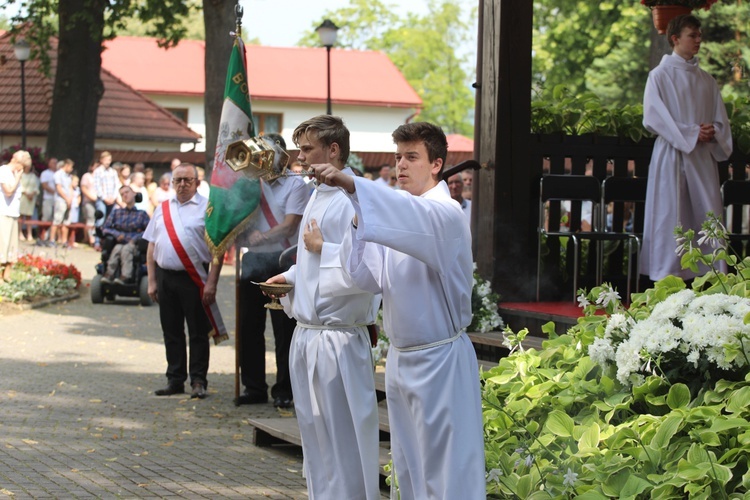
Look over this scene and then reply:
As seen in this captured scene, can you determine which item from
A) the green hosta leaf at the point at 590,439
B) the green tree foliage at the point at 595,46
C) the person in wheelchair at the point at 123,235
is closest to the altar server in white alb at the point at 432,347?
the green hosta leaf at the point at 590,439

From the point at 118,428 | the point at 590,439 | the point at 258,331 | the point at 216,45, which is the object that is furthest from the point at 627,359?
the point at 216,45

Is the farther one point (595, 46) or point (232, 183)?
point (595, 46)

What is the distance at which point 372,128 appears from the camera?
2387 inches

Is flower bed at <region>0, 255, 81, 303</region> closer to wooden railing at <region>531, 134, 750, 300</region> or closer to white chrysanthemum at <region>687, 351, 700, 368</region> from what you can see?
wooden railing at <region>531, 134, 750, 300</region>

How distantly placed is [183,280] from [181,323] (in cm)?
42

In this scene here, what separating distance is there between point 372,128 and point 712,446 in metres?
55.4

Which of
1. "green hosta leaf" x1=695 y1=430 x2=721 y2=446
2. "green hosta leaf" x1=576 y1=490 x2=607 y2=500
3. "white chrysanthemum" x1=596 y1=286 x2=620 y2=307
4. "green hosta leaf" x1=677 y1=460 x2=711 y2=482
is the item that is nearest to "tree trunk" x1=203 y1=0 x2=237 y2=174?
"white chrysanthemum" x1=596 y1=286 x2=620 y2=307

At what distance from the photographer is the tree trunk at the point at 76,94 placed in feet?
96.5

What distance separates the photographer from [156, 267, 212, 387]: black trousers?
11367mm

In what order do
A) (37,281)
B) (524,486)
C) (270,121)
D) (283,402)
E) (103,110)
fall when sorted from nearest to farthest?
(524,486) < (283,402) < (37,281) < (103,110) < (270,121)

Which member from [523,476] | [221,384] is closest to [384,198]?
[523,476]

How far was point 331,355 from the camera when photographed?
631 cm

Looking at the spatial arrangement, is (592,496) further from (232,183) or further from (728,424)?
(232,183)

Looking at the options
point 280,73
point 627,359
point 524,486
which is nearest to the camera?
point 524,486
